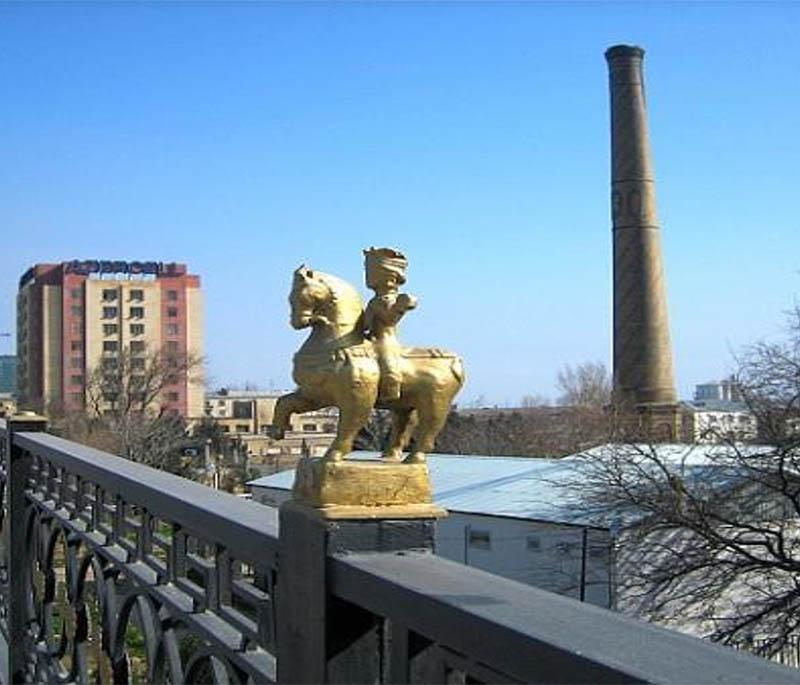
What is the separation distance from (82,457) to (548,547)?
17125mm

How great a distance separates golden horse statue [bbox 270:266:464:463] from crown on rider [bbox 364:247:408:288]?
0.19 ft

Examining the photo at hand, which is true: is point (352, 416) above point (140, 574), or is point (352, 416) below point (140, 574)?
above

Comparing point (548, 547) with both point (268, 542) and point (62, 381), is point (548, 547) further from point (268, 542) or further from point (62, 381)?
point (62, 381)

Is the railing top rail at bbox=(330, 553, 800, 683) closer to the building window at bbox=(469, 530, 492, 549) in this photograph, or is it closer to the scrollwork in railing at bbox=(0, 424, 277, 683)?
the scrollwork in railing at bbox=(0, 424, 277, 683)

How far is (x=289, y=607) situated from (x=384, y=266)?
60 cm

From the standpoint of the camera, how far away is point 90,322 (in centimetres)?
6888

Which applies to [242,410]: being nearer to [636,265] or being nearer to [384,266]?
[636,265]

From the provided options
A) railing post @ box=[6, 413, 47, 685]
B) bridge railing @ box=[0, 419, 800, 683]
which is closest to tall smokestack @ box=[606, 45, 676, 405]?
railing post @ box=[6, 413, 47, 685]

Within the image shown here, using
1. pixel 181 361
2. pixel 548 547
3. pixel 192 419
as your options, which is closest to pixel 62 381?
pixel 192 419

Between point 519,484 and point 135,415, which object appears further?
point 135,415

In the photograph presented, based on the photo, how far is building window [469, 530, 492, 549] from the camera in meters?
20.9

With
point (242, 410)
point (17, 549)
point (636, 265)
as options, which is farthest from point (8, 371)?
point (17, 549)

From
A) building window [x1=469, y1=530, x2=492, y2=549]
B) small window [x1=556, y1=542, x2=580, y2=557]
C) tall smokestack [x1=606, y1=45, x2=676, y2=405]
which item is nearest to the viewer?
small window [x1=556, y1=542, x2=580, y2=557]

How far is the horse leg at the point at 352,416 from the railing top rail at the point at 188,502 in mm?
212
